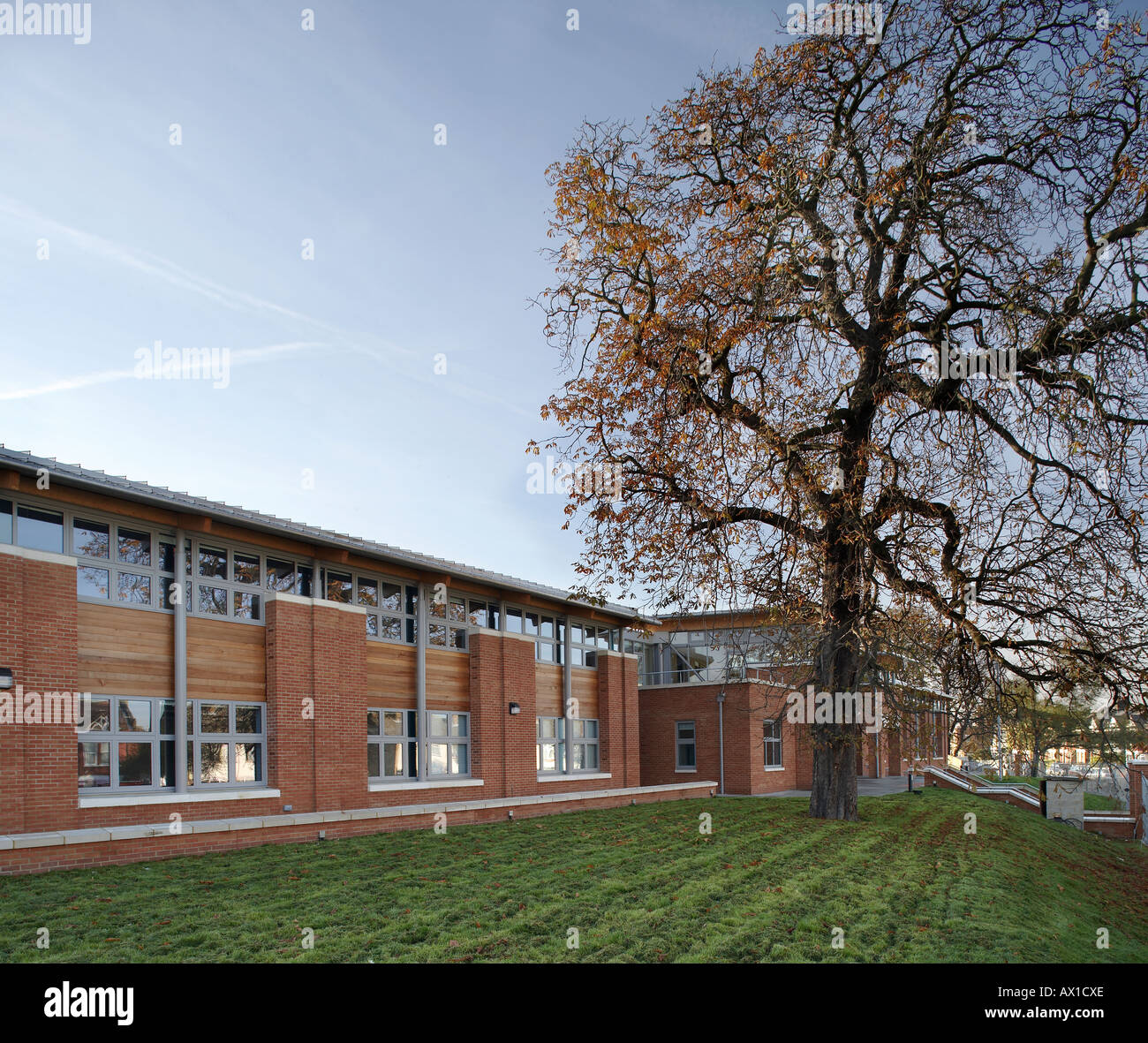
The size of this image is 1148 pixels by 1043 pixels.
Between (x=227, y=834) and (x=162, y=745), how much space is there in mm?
2220

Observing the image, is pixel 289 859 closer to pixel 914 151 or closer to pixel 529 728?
pixel 529 728

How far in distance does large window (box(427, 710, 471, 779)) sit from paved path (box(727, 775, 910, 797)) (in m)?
12.2

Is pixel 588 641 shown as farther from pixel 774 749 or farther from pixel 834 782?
pixel 834 782

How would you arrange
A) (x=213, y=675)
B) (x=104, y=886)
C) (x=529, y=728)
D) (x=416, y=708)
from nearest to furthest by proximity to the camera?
(x=104, y=886) → (x=213, y=675) → (x=416, y=708) → (x=529, y=728)

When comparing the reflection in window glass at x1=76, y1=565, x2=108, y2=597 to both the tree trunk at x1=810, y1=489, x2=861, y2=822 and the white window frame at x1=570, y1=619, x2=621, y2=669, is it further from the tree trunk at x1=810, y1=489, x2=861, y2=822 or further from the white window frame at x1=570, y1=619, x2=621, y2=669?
the white window frame at x1=570, y1=619, x2=621, y2=669

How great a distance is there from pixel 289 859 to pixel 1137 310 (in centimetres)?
1386

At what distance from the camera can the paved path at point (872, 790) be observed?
101ft

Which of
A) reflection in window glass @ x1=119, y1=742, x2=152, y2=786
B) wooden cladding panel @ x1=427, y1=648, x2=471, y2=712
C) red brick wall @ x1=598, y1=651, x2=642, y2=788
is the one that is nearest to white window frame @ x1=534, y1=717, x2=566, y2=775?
red brick wall @ x1=598, y1=651, x2=642, y2=788

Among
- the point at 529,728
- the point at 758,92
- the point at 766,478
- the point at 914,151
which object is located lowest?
the point at 529,728

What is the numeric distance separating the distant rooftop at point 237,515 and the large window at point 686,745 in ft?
40.1

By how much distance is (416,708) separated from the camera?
65.7 feet

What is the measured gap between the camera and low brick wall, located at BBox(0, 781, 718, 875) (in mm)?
10984

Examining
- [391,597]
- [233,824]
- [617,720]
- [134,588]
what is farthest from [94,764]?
[617,720]
